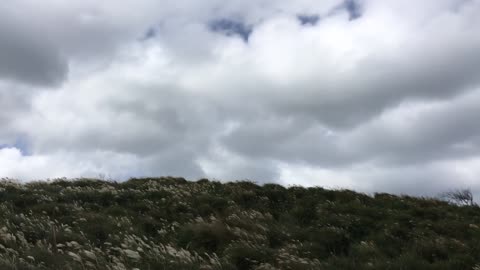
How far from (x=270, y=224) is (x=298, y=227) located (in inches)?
28.6

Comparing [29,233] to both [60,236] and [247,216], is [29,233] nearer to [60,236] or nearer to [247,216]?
[60,236]

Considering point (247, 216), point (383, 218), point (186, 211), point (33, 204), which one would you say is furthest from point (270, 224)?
point (33, 204)

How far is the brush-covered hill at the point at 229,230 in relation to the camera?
6.42 meters

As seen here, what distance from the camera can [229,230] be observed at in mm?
8492

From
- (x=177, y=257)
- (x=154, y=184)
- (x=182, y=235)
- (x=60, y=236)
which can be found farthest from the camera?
(x=154, y=184)

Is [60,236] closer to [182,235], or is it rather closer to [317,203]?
[182,235]

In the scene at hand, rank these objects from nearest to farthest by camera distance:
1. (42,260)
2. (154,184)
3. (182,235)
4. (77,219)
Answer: (42,260) → (182,235) → (77,219) → (154,184)

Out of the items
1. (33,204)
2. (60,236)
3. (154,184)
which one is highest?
(154,184)

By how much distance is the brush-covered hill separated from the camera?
6.42 meters

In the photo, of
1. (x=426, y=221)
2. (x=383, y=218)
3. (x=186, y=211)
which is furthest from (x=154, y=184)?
(x=426, y=221)

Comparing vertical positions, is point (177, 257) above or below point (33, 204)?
below

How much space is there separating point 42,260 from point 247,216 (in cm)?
555

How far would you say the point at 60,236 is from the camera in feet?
24.4

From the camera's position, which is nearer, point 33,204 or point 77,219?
point 77,219
